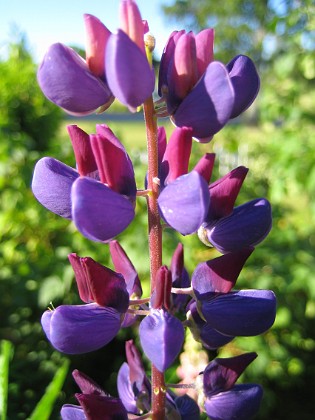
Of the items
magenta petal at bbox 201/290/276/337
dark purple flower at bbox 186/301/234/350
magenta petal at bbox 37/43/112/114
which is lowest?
dark purple flower at bbox 186/301/234/350

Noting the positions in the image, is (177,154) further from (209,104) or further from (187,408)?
(187,408)

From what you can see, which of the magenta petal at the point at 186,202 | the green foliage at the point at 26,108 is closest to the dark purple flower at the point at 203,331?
the magenta petal at the point at 186,202

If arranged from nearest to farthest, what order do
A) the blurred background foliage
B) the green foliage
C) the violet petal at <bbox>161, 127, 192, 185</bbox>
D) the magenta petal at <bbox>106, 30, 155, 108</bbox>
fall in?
the magenta petal at <bbox>106, 30, 155, 108</bbox> → the violet petal at <bbox>161, 127, 192, 185</bbox> → the blurred background foliage → the green foliage

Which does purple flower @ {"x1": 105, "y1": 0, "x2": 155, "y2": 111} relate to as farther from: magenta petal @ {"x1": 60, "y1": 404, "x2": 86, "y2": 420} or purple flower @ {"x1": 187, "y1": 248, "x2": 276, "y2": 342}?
magenta petal @ {"x1": 60, "y1": 404, "x2": 86, "y2": 420}

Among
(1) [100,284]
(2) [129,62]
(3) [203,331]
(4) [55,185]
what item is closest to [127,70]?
(2) [129,62]

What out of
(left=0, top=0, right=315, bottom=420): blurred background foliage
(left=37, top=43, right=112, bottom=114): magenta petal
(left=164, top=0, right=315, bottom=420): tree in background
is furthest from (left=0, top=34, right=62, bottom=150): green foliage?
(left=37, top=43, right=112, bottom=114): magenta petal

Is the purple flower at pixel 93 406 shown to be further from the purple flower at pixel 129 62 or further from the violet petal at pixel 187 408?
the purple flower at pixel 129 62
